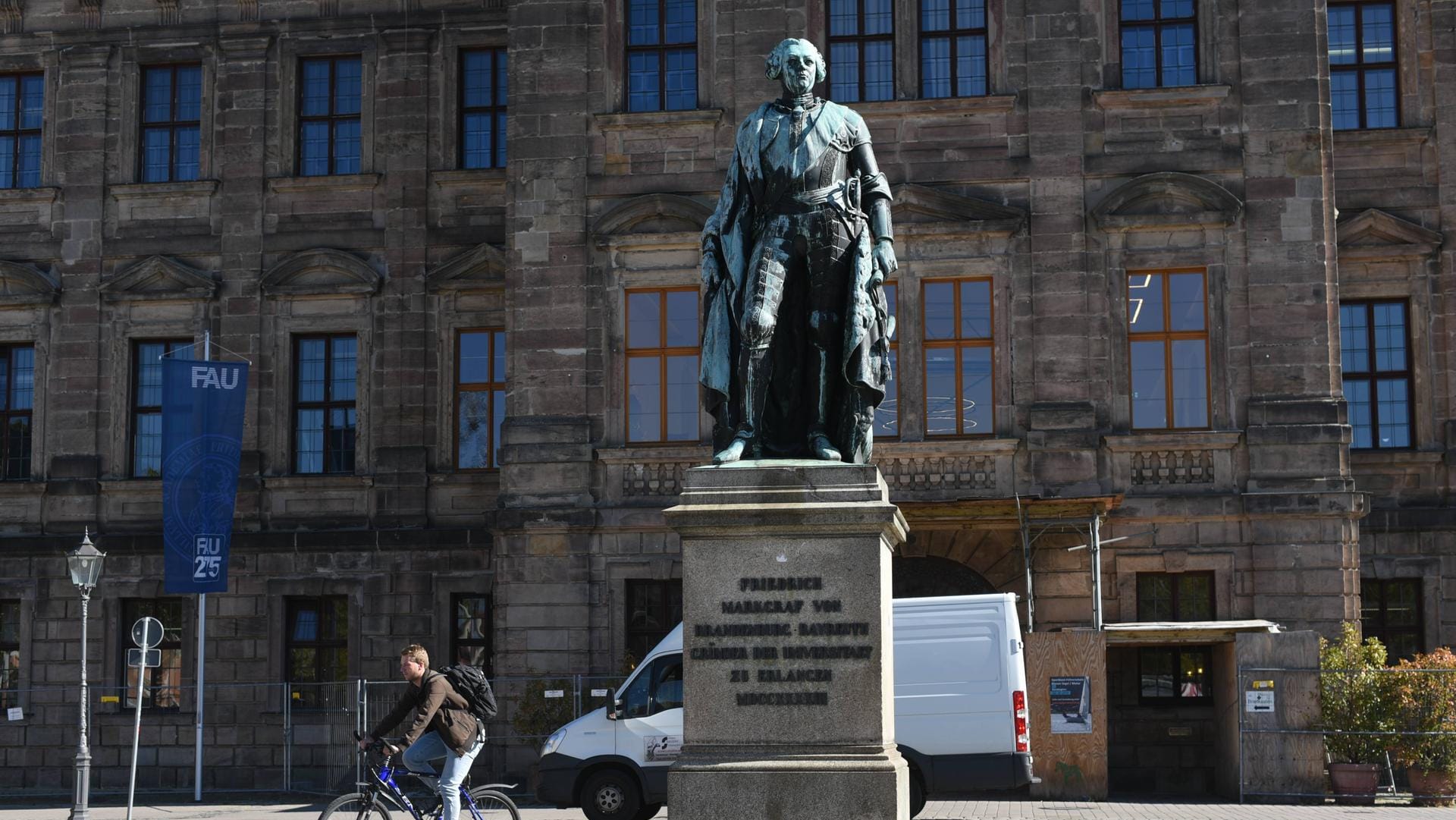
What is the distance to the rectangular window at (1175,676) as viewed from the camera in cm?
2667

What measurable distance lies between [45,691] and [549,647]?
8.77 meters

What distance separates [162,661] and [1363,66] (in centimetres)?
2033

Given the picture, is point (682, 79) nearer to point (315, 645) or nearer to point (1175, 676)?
point (315, 645)

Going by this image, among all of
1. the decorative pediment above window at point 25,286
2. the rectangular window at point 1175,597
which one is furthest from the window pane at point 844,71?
the decorative pediment above window at point 25,286

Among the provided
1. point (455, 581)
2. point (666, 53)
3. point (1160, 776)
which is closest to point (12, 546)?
point (455, 581)

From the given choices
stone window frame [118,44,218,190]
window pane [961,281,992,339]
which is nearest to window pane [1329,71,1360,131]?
window pane [961,281,992,339]


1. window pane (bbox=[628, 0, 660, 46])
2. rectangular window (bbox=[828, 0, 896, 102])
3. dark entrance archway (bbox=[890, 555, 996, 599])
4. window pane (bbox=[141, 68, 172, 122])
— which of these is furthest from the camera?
window pane (bbox=[141, 68, 172, 122])

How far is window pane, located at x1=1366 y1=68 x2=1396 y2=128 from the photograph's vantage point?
96.7 feet

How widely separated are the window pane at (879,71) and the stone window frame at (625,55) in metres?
2.14

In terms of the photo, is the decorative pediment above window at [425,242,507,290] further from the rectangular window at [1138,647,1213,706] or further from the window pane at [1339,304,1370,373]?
the window pane at [1339,304,1370,373]

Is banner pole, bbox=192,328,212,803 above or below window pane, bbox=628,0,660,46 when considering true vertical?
below

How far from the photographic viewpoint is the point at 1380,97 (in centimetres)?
2953

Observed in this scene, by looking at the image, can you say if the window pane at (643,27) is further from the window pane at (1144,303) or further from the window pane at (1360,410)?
the window pane at (1360,410)

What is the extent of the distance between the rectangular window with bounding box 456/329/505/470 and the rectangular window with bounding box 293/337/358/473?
170 centimetres
